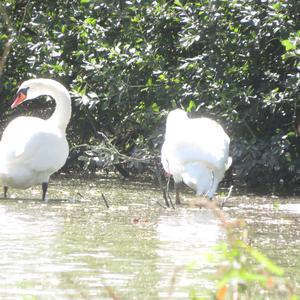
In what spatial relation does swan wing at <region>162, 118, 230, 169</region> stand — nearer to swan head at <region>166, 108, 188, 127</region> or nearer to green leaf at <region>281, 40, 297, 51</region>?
swan head at <region>166, 108, 188, 127</region>

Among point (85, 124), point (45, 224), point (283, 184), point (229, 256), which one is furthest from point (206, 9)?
point (229, 256)

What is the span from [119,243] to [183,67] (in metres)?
5.50

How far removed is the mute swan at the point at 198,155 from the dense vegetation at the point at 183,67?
50.2 inches

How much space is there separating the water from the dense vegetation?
1.20 m

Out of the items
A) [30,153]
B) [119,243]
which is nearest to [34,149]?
[30,153]

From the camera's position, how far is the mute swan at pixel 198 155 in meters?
10.1

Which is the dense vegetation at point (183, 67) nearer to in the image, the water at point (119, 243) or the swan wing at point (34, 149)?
the water at point (119, 243)

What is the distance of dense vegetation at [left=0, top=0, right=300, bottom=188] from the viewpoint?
39.7 feet

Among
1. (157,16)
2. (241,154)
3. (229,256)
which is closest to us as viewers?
(229,256)

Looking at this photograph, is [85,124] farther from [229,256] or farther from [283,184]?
[229,256]

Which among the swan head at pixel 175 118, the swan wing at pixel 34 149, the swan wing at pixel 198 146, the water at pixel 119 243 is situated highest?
the swan head at pixel 175 118

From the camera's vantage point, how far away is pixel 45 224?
828cm

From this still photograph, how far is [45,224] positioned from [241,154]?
4357 mm

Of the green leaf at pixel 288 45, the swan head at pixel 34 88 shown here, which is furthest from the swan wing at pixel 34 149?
the green leaf at pixel 288 45
